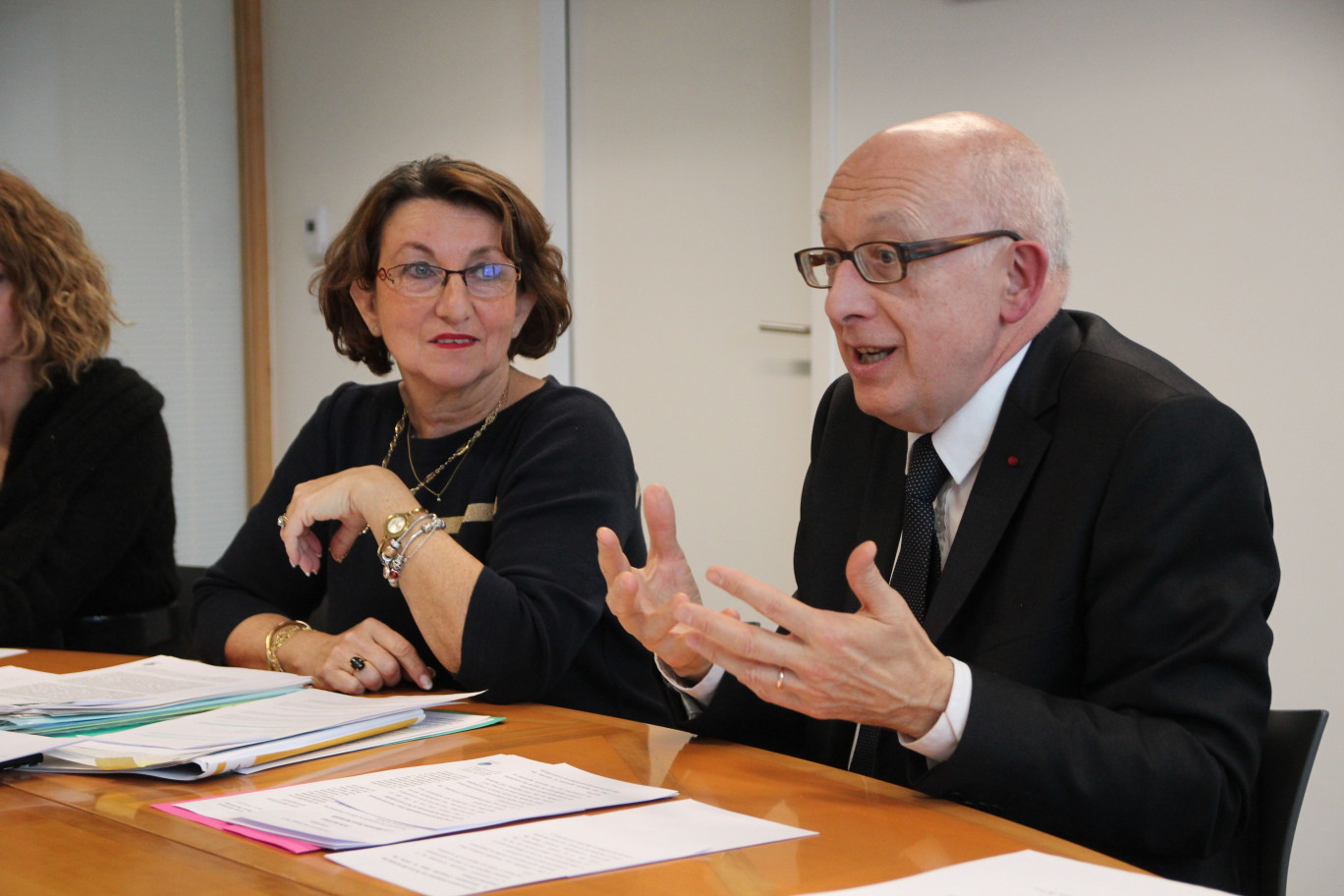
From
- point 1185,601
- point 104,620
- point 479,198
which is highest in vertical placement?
point 479,198

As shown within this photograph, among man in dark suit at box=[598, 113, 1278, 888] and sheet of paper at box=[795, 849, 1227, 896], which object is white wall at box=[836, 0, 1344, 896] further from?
sheet of paper at box=[795, 849, 1227, 896]

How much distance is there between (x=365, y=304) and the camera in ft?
6.95

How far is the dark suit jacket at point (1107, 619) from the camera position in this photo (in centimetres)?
111

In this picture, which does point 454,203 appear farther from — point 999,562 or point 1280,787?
point 1280,787

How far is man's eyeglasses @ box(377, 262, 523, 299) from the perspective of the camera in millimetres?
1963

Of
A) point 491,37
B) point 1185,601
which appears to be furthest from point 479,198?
point 491,37

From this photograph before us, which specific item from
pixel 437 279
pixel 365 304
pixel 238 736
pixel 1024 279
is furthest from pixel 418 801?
pixel 365 304

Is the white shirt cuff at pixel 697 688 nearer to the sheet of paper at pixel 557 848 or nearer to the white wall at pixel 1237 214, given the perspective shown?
the sheet of paper at pixel 557 848

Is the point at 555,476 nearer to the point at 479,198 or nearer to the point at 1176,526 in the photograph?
the point at 479,198

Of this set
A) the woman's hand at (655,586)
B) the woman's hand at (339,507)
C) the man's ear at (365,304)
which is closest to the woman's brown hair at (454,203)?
the man's ear at (365,304)

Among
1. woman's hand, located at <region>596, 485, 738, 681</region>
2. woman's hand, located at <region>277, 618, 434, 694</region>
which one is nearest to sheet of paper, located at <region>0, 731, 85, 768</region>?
woman's hand, located at <region>277, 618, 434, 694</region>

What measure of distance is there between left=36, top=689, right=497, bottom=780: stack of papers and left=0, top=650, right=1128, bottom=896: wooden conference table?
0.02 metres

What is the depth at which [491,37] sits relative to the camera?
13.2 ft

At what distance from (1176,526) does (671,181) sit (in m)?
2.78
